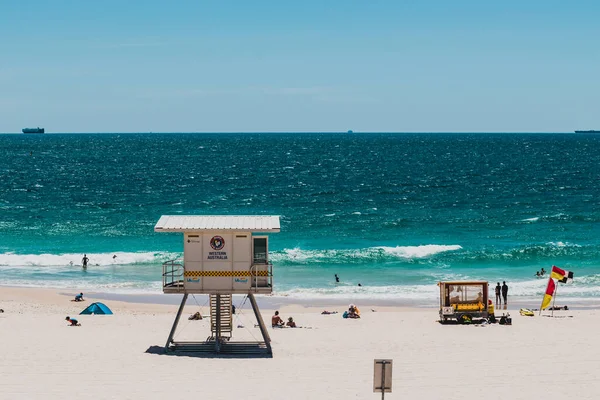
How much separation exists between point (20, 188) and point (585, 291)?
2677 inches

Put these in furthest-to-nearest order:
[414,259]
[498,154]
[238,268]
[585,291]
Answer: [498,154] → [414,259] → [585,291] → [238,268]

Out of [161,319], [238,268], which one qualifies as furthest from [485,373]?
[161,319]

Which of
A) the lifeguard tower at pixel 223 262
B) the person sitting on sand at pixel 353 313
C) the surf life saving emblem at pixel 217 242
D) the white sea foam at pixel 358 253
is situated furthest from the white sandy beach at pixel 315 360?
the white sea foam at pixel 358 253

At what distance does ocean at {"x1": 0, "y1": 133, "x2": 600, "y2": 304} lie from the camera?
1815 inches

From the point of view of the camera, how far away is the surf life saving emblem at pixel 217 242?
26.1 meters

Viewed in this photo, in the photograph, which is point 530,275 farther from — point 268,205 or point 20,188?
point 20,188

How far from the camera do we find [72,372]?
22859 mm

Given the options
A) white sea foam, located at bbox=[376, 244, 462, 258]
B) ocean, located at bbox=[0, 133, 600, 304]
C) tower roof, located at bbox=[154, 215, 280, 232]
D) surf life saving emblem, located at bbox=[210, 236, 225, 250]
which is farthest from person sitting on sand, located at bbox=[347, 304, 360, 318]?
white sea foam, located at bbox=[376, 244, 462, 258]

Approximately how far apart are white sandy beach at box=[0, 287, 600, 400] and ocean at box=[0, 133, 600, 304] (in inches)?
387

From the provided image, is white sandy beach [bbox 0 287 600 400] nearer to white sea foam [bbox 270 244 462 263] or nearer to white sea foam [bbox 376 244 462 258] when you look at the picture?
white sea foam [bbox 270 244 462 263]

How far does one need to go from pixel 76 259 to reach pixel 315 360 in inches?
1182

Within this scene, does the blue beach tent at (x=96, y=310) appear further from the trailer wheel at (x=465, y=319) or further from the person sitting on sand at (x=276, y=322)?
the trailer wheel at (x=465, y=319)

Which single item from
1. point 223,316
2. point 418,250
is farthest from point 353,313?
point 418,250

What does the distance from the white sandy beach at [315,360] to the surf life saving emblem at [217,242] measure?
11.5 ft
